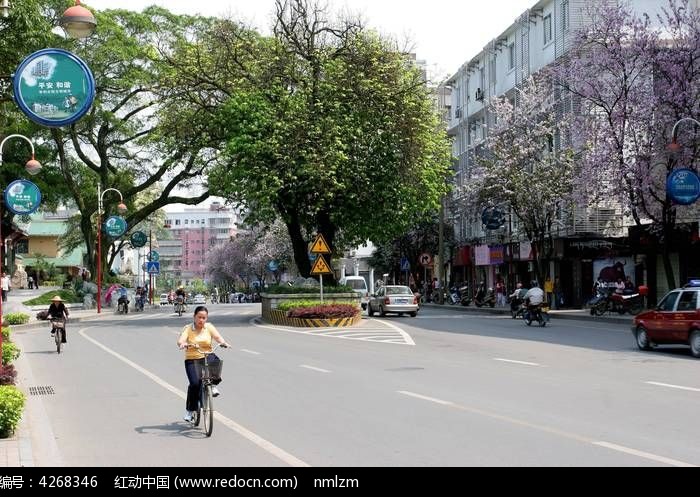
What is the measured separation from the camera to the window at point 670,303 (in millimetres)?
21672

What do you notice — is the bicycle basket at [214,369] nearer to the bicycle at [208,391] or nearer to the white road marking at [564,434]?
the bicycle at [208,391]

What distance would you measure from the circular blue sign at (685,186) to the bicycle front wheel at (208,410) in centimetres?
2321

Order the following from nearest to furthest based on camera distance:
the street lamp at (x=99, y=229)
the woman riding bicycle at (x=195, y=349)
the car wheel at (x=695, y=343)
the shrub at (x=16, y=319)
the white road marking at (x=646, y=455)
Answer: the white road marking at (x=646, y=455), the woman riding bicycle at (x=195, y=349), the car wheel at (x=695, y=343), the shrub at (x=16, y=319), the street lamp at (x=99, y=229)

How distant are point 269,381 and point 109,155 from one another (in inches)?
1910

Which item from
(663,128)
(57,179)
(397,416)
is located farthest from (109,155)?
(397,416)

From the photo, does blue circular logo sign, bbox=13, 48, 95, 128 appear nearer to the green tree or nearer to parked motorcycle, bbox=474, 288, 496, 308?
the green tree

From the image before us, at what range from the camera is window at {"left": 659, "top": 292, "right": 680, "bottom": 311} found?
71.1ft

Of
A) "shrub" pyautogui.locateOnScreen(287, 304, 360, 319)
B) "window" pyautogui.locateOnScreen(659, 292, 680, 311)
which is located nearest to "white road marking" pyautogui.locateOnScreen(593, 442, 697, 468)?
"window" pyautogui.locateOnScreen(659, 292, 680, 311)

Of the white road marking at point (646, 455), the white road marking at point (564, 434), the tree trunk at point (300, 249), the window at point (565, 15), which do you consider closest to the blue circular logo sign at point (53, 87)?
the white road marking at point (564, 434)

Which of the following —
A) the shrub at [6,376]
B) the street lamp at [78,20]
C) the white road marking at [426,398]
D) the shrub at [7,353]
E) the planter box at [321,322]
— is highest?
the street lamp at [78,20]

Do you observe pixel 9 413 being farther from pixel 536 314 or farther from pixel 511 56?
pixel 511 56

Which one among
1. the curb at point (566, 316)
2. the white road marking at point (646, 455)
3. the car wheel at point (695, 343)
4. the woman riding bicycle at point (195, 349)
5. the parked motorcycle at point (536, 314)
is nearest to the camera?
the white road marking at point (646, 455)

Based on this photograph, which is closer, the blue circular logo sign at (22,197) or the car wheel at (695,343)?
the car wheel at (695,343)

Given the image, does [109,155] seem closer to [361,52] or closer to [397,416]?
[361,52]
